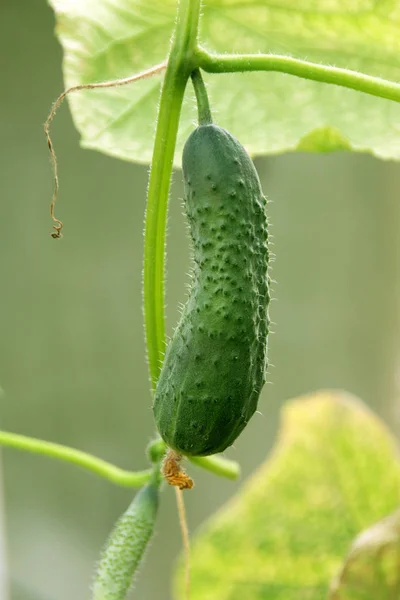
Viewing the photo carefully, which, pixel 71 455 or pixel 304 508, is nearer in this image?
pixel 71 455

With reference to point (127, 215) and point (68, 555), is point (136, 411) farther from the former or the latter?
point (127, 215)

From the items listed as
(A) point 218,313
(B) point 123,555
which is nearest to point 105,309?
(B) point 123,555

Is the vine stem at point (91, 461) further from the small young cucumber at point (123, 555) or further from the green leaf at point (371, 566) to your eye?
the green leaf at point (371, 566)

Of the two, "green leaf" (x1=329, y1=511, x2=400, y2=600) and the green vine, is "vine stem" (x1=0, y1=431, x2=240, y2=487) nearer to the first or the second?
the green vine

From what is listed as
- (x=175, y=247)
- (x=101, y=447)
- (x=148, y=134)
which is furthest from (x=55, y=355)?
(x=148, y=134)

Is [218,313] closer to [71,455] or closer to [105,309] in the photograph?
[71,455]

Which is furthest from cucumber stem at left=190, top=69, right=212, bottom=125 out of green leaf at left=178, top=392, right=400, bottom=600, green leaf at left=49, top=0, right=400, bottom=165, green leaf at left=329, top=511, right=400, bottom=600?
green leaf at left=178, top=392, right=400, bottom=600
